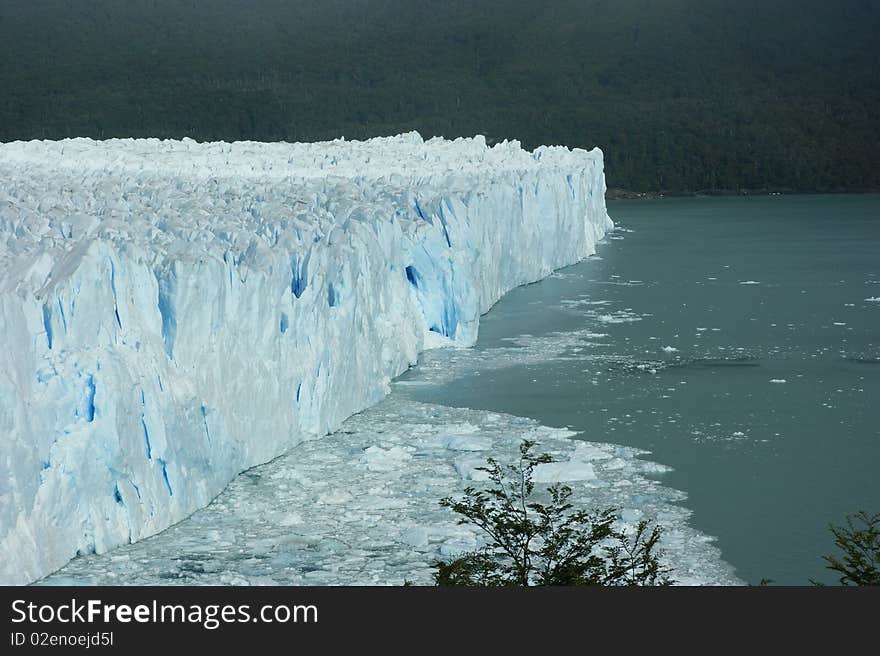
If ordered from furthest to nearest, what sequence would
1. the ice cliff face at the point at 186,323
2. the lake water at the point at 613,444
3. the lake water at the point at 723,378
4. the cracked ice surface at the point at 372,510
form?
the lake water at the point at 723,378 < the lake water at the point at 613,444 < the ice cliff face at the point at 186,323 < the cracked ice surface at the point at 372,510

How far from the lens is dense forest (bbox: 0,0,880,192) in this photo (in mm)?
47969

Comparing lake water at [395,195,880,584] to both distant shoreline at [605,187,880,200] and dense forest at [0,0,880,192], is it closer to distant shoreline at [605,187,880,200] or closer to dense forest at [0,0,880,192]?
distant shoreline at [605,187,880,200]

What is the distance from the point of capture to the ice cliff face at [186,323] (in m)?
7.11

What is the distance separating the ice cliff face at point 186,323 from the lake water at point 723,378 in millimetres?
1072

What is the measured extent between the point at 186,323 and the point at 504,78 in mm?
51934

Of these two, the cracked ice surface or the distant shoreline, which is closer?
the cracked ice surface

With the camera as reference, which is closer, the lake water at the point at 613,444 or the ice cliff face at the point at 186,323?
the ice cliff face at the point at 186,323

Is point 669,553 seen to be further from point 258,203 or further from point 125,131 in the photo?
point 125,131

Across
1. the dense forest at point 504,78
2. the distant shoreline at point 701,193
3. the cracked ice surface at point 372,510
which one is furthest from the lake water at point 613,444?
the dense forest at point 504,78

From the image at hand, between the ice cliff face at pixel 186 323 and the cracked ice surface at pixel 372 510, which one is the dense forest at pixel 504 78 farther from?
the cracked ice surface at pixel 372 510

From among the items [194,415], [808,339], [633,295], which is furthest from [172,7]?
[194,415]

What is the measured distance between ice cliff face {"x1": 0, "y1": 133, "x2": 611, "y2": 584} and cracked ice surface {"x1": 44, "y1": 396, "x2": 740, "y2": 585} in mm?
268

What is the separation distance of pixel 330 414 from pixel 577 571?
4.66 meters

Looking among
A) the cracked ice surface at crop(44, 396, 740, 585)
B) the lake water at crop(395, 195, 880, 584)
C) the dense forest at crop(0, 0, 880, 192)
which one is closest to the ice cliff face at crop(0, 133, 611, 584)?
the cracked ice surface at crop(44, 396, 740, 585)
